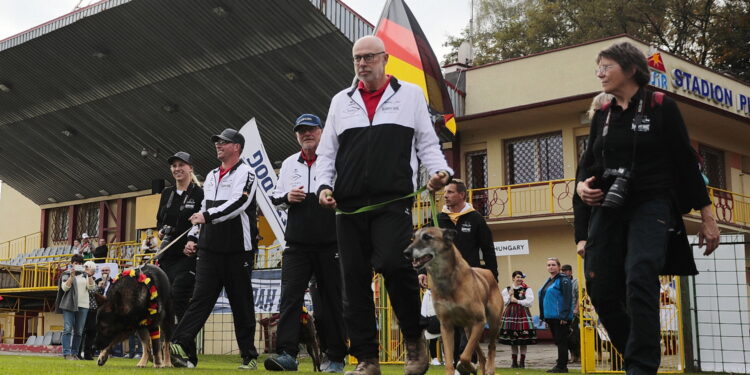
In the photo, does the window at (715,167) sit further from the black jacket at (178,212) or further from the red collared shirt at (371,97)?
the red collared shirt at (371,97)

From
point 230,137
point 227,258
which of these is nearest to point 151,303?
point 227,258

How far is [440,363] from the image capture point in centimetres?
1320

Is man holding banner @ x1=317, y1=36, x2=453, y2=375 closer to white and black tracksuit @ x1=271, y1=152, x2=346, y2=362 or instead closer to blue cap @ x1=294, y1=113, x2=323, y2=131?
white and black tracksuit @ x1=271, y1=152, x2=346, y2=362

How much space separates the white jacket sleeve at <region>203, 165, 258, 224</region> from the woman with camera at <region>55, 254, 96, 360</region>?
8.40 metres

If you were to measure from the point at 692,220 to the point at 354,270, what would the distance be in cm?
2172

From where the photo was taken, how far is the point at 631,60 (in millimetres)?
5273

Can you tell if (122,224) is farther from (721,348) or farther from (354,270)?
(354,270)

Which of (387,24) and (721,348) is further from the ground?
(387,24)

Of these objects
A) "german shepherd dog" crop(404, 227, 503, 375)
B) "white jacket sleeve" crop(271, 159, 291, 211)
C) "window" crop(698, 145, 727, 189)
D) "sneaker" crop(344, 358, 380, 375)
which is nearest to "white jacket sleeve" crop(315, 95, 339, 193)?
"german shepherd dog" crop(404, 227, 503, 375)

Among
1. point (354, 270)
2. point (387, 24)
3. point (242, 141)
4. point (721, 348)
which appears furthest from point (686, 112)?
point (354, 270)

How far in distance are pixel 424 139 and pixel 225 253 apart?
3.43 m

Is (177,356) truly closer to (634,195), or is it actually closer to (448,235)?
(448,235)

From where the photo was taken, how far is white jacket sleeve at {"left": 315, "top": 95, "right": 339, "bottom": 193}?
615 cm

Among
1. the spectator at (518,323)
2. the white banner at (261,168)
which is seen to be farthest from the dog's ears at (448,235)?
the white banner at (261,168)
